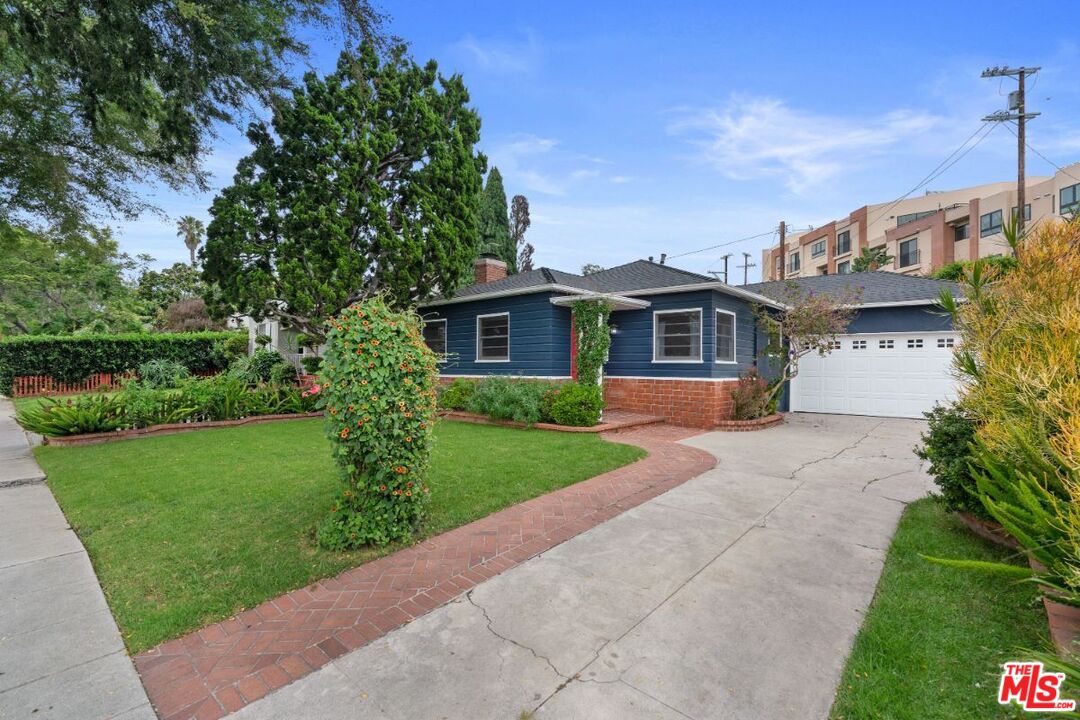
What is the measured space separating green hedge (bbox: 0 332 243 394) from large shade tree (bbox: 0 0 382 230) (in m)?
9.53

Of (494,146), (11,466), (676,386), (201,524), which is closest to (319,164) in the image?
(494,146)

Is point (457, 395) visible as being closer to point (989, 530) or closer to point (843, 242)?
point (989, 530)

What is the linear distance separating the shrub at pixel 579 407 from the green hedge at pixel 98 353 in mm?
17182

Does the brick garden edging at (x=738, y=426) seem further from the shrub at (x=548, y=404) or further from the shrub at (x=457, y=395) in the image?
the shrub at (x=457, y=395)

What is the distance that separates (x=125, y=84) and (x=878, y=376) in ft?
52.4

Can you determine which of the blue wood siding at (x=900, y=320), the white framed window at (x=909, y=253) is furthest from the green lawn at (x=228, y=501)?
the white framed window at (x=909, y=253)

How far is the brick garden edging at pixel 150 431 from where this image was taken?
7730 mm

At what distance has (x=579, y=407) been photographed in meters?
9.23

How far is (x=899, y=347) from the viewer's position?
39.6ft

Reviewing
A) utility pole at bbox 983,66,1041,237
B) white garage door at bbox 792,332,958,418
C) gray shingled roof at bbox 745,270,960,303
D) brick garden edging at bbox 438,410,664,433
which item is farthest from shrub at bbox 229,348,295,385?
utility pole at bbox 983,66,1041,237

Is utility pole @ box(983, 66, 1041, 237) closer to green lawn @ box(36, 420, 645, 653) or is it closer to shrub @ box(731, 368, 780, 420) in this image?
shrub @ box(731, 368, 780, 420)

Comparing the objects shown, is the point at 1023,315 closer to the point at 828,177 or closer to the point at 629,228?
the point at 828,177

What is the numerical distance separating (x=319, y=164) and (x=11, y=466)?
7.22 m

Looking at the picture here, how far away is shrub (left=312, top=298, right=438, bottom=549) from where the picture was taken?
341 centimetres
